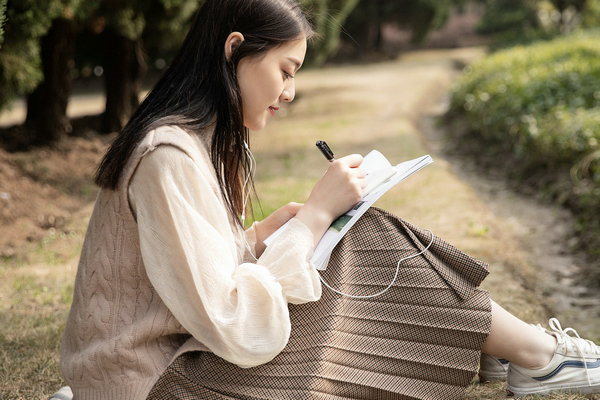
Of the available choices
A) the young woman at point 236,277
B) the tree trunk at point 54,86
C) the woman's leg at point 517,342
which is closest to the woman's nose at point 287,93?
the young woman at point 236,277

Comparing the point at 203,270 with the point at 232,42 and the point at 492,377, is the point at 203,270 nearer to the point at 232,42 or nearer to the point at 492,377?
the point at 232,42

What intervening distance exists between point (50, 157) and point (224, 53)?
483cm

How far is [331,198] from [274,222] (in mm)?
369

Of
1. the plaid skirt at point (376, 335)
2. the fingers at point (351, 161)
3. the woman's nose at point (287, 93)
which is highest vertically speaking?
the woman's nose at point (287, 93)

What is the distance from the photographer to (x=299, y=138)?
8.47 metres

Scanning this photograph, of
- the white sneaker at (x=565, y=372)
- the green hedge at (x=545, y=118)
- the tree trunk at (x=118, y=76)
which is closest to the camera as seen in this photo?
the white sneaker at (x=565, y=372)

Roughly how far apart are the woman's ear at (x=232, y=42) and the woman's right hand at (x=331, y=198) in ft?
1.24

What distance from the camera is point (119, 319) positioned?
179cm

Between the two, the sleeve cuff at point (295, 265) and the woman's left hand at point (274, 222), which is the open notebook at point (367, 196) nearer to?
the sleeve cuff at point (295, 265)

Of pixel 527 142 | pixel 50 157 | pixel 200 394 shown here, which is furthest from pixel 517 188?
pixel 200 394

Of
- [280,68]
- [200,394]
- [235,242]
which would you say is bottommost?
[200,394]

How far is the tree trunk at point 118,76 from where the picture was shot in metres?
7.50

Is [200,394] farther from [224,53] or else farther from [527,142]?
[527,142]

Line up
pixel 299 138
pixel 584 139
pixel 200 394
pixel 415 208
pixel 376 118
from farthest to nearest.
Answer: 1. pixel 376 118
2. pixel 299 138
3. pixel 584 139
4. pixel 415 208
5. pixel 200 394
